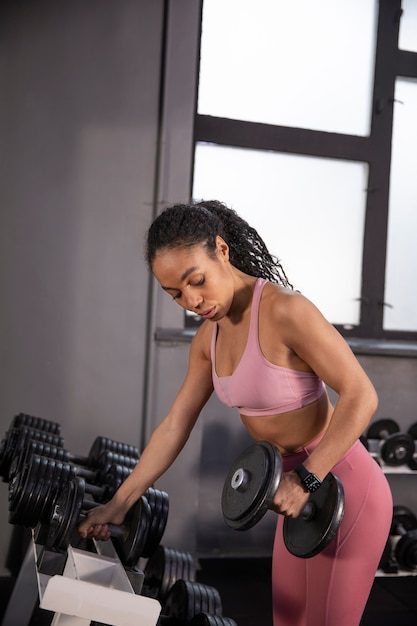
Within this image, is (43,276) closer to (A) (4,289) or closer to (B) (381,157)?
(A) (4,289)

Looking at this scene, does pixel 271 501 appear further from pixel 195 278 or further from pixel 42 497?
pixel 42 497

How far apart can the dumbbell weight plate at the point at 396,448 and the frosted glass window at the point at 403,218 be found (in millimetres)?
621

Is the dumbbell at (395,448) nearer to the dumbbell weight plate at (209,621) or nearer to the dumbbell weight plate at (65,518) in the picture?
the dumbbell weight plate at (209,621)

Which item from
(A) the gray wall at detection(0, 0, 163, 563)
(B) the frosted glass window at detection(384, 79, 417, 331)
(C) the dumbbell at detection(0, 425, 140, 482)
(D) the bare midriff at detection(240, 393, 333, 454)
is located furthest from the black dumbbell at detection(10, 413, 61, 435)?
(B) the frosted glass window at detection(384, 79, 417, 331)

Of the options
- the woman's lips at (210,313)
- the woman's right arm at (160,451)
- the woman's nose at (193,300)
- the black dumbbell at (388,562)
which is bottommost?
the black dumbbell at (388,562)

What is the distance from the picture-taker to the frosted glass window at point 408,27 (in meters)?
2.99

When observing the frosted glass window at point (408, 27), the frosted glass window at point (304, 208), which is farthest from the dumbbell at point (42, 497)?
the frosted glass window at point (408, 27)

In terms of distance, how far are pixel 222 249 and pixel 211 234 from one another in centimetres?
4

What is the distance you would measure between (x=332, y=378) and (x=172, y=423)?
0.43 metres

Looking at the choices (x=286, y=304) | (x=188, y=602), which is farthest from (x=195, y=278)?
(x=188, y=602)

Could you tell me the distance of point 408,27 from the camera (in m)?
3.01

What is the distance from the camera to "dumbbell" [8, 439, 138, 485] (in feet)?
5.07

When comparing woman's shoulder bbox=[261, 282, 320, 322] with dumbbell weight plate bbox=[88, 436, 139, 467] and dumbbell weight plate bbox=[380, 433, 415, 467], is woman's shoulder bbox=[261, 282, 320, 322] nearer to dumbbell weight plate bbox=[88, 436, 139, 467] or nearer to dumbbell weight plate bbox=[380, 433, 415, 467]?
dumbbell weight plate bbox=[88, 436, 139, 467]

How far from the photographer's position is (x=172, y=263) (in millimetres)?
1102
